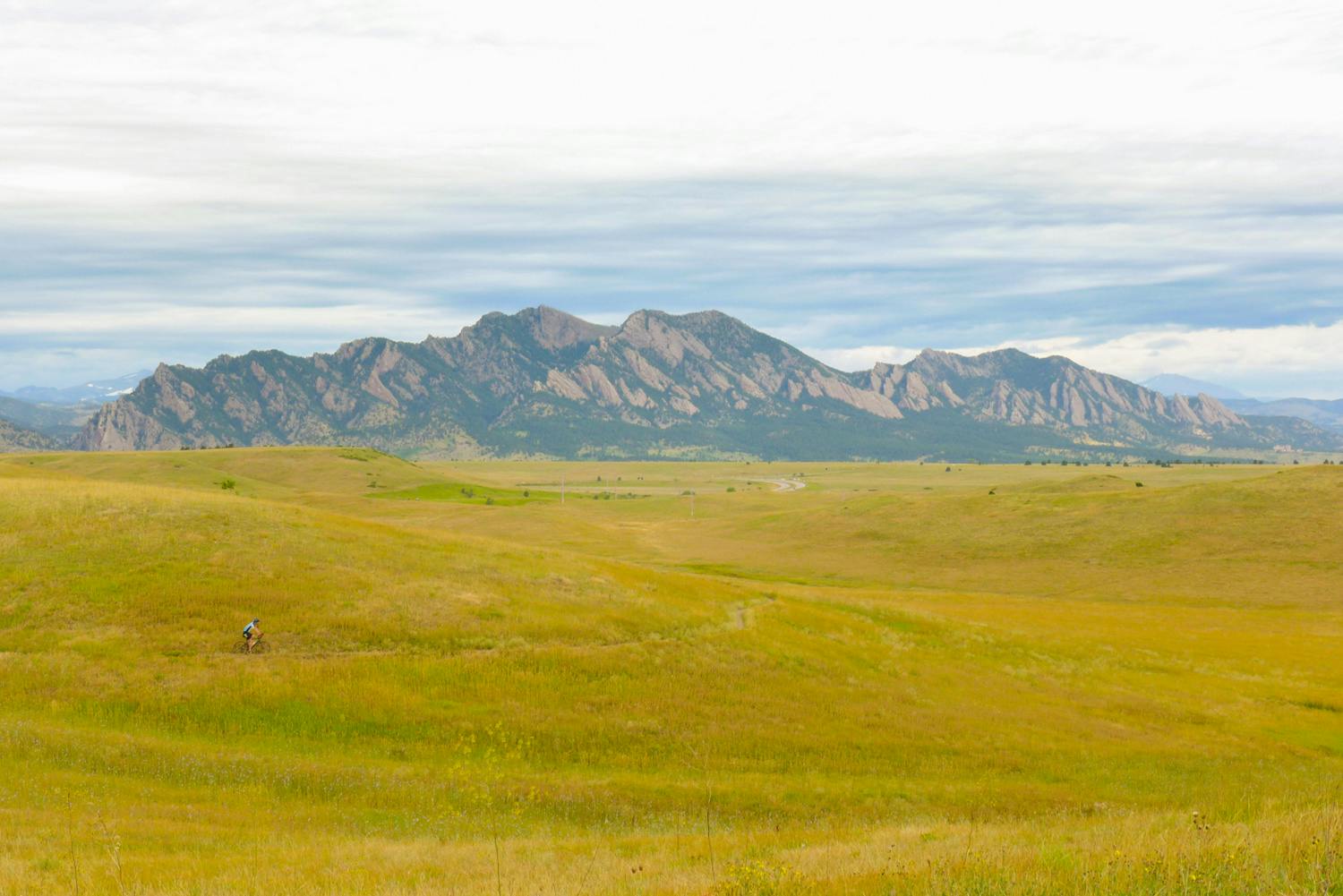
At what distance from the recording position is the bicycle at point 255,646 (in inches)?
1489

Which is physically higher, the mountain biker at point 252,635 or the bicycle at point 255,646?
the mountain biker at point 252,635

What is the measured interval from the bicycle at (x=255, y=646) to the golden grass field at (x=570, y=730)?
1.62ft

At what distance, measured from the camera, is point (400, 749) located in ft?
106

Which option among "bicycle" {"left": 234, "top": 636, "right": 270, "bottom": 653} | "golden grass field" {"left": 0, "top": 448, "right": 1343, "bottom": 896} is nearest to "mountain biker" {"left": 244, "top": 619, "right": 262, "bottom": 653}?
"bicycle" {"left": 234, "top": 636, "right": 270, "bottom": 653}

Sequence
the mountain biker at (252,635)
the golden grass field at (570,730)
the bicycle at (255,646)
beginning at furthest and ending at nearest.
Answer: the bicycle at (255,646) → the mountain biker at (252,635) → the golden grass field at (570,730)

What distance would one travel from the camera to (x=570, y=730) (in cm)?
3462

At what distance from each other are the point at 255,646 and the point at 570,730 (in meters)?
14.5

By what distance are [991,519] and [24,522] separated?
5618 inches

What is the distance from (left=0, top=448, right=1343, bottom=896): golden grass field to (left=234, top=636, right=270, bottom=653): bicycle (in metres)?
0.49

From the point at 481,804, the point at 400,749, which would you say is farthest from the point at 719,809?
the point at 400,749

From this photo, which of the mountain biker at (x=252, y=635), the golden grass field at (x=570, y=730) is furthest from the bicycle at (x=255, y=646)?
the golden grass field at (x=570, y=730)

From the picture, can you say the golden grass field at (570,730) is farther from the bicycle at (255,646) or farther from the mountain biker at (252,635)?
the mountain biker at (252,635)

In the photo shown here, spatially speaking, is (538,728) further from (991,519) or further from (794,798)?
(991,519)

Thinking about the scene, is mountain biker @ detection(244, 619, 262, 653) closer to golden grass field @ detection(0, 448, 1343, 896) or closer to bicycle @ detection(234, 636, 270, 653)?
bicycle @ detection(234, 636, 270, 653)
